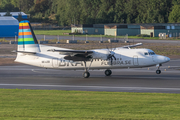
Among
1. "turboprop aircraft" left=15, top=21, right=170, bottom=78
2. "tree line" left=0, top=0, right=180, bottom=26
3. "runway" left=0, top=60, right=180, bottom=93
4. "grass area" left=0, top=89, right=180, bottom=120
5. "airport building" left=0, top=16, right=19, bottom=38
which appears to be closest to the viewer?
"grass area" left=0, top=89, right=180, bottom=120

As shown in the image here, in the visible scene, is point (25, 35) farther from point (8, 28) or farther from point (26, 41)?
point (8, 28)

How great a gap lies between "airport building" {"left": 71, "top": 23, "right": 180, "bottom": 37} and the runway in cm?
5767

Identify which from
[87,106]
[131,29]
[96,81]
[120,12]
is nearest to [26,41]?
[96,81]

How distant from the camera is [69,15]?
153625 mm

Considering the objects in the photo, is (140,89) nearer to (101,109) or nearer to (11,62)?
(101,109)

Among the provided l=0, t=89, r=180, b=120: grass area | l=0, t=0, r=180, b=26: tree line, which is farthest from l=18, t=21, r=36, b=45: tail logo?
l=0, t=0, r=180, b=26: tree line

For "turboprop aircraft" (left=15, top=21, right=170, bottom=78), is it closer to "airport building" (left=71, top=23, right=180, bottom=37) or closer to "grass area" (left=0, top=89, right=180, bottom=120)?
"grass area" (left=0, top=89, right=180, bottom=120)

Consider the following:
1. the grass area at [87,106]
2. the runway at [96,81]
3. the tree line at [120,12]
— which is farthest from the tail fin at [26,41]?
the tree line at [120,12]

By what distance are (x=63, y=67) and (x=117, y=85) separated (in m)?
7.07

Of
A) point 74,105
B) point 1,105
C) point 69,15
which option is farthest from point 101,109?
point 69,15

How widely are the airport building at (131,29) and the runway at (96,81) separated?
57.7 m

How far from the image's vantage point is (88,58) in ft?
92.9

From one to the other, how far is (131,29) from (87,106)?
301 feet

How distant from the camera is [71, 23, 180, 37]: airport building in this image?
95750mm
